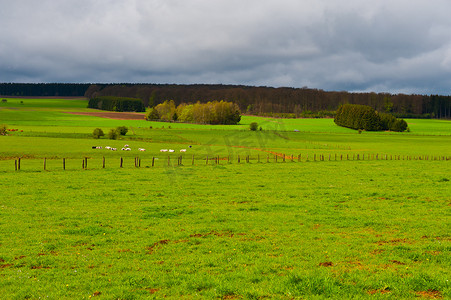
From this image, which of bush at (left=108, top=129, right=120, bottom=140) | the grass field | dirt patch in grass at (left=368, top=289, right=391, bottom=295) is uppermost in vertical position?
bush at (left=108, top=129, right=120, bottom=140)

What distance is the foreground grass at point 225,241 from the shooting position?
11.1m

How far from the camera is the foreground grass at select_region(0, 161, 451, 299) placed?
438 inches

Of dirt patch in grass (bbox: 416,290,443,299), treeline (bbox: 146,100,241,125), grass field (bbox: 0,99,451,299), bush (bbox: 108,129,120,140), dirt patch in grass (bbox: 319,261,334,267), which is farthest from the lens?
treeline (bbox: 146,100,241,125)

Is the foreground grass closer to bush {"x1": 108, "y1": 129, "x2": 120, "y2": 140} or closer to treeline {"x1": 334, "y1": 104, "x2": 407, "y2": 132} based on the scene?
bush {"x1": 108, "y1": 129, "x2": 120, "y2": 140}

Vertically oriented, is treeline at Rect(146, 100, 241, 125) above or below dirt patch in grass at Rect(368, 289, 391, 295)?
above

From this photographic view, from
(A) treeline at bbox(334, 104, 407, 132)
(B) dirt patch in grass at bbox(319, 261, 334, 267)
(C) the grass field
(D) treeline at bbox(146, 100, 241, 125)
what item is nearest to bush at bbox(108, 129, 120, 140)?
(C) the grass field

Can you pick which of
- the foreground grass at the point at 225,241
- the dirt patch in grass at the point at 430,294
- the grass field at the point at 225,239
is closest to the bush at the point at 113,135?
the grass field at the point at 225,239

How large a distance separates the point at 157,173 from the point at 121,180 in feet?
21.2

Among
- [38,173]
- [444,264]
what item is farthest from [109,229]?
[38,173]

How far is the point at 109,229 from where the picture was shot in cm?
1797

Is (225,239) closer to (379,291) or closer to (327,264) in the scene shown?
(327,264)

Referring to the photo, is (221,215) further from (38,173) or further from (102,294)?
(38,173)

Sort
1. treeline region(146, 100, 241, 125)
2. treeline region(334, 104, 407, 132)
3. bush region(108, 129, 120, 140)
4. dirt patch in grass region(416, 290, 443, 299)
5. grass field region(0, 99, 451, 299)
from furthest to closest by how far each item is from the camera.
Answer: treeline region(146, 100, 241, 125) → treeline region(334, 104, 407, 132) → bush region(108, 129, 120, 140) → grass field region(0, 99, 451, 299) → dirt patch in grass region(416, 290, 443, 299)

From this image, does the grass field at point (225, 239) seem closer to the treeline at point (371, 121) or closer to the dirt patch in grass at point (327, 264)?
the dirt patch in grass at point (327, 264)
